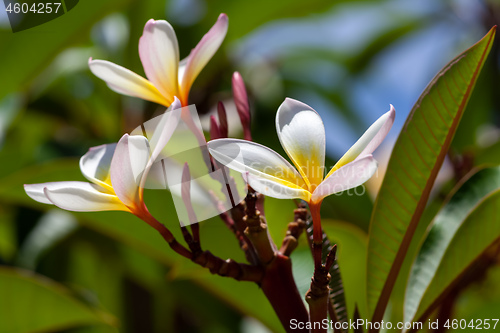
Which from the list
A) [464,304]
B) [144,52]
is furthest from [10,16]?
[464,304]

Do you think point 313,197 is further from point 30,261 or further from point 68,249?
point 68,249

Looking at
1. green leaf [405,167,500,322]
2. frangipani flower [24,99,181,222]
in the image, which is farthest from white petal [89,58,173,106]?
green leaf [405,167,500,322]

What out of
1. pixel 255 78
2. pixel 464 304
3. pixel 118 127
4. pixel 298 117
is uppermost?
pixel 255 78

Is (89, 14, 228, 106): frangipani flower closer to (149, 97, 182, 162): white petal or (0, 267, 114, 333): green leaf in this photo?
(149, 97, 182, 162): white petal

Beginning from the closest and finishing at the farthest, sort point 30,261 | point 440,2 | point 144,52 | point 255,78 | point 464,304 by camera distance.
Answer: point 144,52
point 464,304
point 30,261
point 255,78
point 440,2

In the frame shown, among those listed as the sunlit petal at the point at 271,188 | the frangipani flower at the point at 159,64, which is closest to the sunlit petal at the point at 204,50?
the frangipani flower at the point at 159,64

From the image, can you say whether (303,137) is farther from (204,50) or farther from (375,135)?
(204,50)

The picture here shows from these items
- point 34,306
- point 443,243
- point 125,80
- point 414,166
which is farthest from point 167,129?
point 34,306
